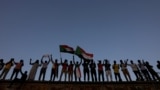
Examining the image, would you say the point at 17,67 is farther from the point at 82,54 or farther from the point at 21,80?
the point at 82,54

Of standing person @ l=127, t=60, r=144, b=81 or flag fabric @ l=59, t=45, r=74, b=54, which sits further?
flag fabric @ l=59, t=45, r=74, b=54

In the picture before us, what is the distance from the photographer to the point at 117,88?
631 inches

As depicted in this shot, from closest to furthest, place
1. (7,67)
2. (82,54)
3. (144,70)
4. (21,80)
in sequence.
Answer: (21,80), (7,67), (144,70), (82,54)

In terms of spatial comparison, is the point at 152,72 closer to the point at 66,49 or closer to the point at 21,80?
the point at 66,49

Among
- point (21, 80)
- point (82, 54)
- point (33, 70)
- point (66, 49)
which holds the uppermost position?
point (66, 49)

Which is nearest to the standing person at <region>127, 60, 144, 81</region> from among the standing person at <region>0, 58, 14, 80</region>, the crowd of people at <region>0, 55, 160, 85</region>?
the crowd of people at <region>0, 55, 160, 85</region>

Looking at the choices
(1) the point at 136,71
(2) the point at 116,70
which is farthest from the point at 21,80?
(1) the point at 136,71

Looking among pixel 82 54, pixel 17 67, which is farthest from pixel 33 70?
pixel 82 54

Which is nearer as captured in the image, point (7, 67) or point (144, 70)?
point (7, 67)

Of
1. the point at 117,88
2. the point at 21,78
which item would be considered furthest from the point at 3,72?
the point at 117,88

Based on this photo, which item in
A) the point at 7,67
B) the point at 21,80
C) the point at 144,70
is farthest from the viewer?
the point at 144,70

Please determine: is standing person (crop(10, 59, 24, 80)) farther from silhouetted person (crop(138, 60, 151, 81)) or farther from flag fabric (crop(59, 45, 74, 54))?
silhouetted person (crop(138, 60, 151, 81))

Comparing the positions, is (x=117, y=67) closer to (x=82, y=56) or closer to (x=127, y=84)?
(x=127, y=84)

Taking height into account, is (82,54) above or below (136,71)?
above
